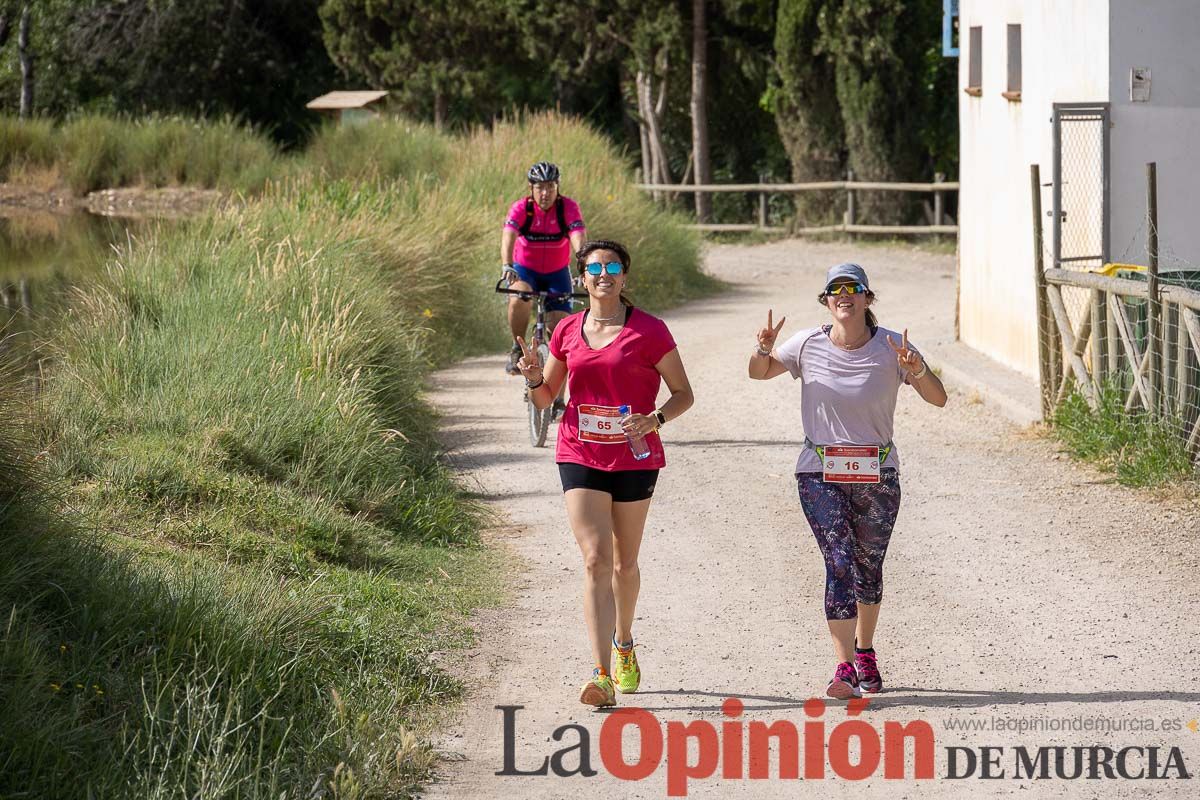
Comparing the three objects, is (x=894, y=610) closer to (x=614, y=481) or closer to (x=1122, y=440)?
(x=614, y=481)

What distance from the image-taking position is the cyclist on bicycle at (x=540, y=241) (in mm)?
11711

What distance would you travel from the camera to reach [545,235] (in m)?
11.9

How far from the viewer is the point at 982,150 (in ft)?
53.0

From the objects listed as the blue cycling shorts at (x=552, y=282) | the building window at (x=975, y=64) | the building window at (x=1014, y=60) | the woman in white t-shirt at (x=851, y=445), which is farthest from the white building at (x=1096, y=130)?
the woman in white t-shirt at (x=851, y=445)

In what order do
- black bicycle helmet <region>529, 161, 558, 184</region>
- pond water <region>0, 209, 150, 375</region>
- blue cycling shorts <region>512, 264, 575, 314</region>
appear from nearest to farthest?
1. black bicycle helmet <region>529, 161, 558, 184</region>
2. blue cycling shorts <region>512, 264, 575, 314</region>
3. pond water <region>0, 209, 150, 375</region>

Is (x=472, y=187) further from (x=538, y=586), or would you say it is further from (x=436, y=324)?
(x=538, y=586)

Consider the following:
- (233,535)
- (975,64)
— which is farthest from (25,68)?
(233,535)

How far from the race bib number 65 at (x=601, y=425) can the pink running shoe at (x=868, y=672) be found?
1254 mm

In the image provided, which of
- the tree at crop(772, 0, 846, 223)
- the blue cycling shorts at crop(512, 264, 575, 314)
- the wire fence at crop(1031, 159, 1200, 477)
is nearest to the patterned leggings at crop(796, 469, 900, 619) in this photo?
the wire fence at crop(1031, 159, 1200, 477)

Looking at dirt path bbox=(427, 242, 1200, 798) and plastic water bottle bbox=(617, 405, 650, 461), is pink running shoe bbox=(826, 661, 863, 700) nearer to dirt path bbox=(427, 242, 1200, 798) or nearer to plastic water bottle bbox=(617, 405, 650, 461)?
dirt path bbox=(427, 242, 1200, 798)

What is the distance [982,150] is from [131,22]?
104ft

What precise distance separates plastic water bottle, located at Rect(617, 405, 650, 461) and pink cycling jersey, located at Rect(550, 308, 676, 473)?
18 mm

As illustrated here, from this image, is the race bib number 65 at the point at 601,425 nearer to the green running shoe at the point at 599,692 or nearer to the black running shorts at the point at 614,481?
the black running shorts at the point at 614,481

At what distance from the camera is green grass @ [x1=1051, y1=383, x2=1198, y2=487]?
9953 mm
